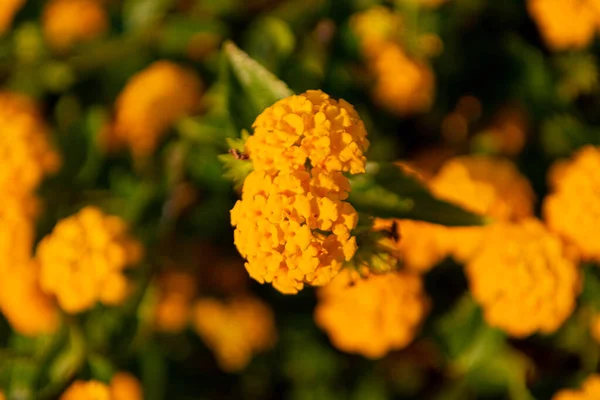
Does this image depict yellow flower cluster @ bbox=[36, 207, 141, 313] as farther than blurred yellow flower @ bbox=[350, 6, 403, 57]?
No

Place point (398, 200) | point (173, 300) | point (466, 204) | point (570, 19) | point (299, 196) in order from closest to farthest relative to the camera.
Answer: point (299, 196) < point (398, 200) < point (466, 204) < point (570, 19) < point (173, 300)

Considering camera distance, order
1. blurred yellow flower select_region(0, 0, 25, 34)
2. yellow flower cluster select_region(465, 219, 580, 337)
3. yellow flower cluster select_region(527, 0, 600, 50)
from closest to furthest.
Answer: yellow flower cluster select_region(465, 219, 580, 337)
yellow flower cluster select_region(527, 0, 600, 50)
blurred yellow flower select_region(0, 0, 25, 34)

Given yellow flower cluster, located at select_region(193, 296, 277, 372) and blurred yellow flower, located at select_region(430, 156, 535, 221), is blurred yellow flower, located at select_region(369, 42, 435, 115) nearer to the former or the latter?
blurred yellow flower, located at select_region(430, 156, 535, 221)

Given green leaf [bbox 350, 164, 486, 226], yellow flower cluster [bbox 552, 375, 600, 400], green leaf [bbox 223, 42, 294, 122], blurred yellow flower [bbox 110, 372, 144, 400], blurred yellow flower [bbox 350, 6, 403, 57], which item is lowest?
blurred yellow flower [bbox 110, 372, 144, 400]

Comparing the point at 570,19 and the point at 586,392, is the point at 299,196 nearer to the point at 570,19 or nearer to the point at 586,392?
the point at 586,392

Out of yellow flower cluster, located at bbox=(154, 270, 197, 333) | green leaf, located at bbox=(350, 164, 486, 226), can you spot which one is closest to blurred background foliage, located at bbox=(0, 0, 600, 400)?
yellow flower cluster, located at bbox=(154, 270, 197, 333)

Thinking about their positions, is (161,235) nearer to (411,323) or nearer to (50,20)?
(411,323)

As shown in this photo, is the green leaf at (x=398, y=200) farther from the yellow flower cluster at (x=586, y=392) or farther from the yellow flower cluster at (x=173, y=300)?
the yellow flower cluster at (x=173, y=300)

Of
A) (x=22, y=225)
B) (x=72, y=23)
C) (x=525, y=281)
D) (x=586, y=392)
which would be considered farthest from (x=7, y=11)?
(x=586, y=392)
